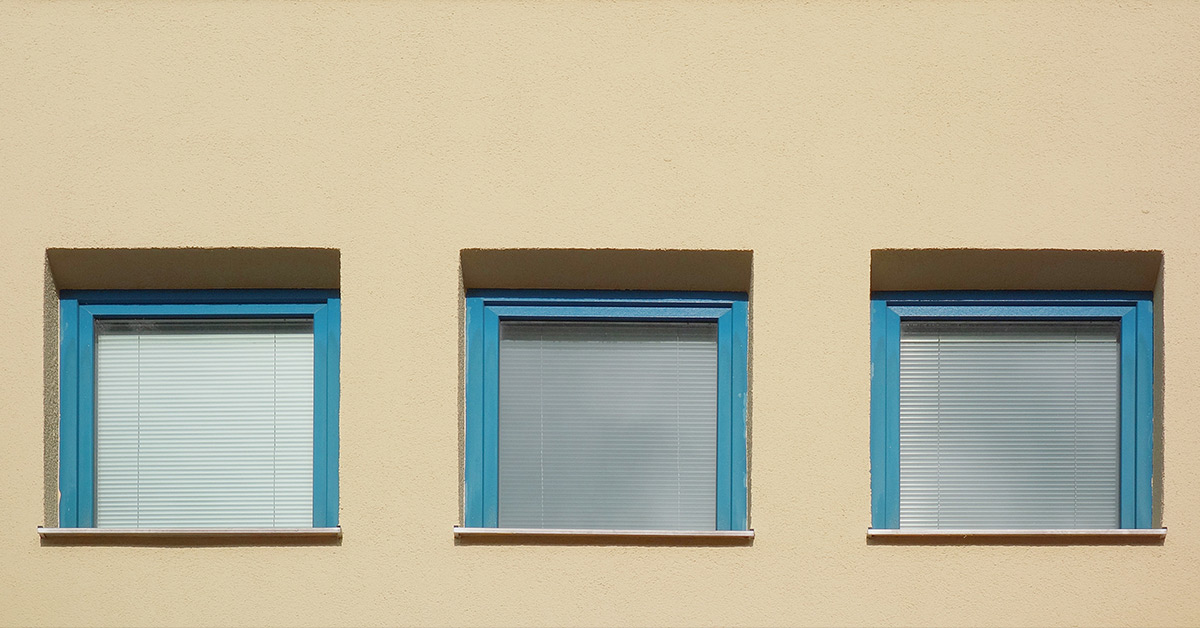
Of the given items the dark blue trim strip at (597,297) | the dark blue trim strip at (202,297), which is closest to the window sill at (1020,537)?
the dark blue trim strip at (597,297)

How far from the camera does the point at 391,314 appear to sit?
4.15 metres

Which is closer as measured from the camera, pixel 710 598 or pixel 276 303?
pixel 710 598

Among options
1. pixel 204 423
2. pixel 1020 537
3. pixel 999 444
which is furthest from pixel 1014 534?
pixel 204 423

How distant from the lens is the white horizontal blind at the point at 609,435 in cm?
437

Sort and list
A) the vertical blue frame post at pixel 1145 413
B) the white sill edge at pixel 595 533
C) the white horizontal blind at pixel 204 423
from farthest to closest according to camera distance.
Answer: the white horizontal blind at pixel 204 423 < the vertical blue frame post at pixel 1145 413 < the white sill edge at pixel 595 533

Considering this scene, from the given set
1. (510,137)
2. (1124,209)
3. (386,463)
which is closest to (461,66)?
(510,137)

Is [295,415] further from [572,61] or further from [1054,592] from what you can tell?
[1054,592]

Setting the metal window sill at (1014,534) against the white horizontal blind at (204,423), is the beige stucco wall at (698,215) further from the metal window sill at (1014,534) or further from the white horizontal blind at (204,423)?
the white horizontal blind at (204,423)

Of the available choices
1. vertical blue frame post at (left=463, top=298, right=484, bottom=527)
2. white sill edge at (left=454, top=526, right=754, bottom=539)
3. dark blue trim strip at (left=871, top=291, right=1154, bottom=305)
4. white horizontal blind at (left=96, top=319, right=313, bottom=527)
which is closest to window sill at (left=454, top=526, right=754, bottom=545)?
white sill edge at (left=454, top=526, right=754, bottom=539)

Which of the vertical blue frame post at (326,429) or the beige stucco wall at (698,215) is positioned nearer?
the beige stucco wall at (698,215)

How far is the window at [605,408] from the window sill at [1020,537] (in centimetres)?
81

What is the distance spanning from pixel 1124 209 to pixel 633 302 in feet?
7.12

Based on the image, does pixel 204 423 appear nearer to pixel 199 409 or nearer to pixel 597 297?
pixel 199 409

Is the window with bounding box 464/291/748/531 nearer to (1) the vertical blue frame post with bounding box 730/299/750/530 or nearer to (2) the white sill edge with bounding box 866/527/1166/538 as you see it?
(1) the vertical blue frame post with bounding box 730/299/750/530
